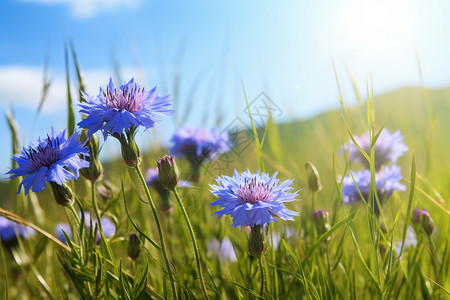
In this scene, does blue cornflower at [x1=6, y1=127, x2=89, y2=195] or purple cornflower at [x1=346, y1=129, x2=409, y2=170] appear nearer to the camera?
blue cornflower at [x1=6, y1=127, x2=89, y2=195]

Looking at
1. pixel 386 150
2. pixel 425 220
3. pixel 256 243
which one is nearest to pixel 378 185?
pixel 425 220

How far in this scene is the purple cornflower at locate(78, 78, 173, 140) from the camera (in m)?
0.65

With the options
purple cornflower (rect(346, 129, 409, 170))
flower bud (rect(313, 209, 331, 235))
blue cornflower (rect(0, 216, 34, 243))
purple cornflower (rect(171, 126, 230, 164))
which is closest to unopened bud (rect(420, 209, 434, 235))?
flower bud (rect(313, 209, 331, 235))

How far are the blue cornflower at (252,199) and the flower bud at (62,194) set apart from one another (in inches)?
10.0

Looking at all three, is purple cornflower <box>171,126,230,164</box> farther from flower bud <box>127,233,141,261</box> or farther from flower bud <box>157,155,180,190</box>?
flower bud <box>157,155,180,190</box>

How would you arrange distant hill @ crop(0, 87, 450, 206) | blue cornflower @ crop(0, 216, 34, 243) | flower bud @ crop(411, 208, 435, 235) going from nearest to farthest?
1. flower bud @ crop(411, 208, 435, 235)
2. distant hill @ crop(0, 87, 450, 206)
3. blue cornflower @ crop(0, 216, 34, 243)

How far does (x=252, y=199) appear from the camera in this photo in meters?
0.65

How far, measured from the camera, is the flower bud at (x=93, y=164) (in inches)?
30.0

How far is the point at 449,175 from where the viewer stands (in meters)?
1.52

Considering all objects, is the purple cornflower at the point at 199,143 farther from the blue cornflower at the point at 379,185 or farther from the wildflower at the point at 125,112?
the wildflower at the point at 125,112

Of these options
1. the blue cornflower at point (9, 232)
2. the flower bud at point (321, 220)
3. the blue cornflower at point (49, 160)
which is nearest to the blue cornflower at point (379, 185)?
the flower bud at point (321, 220)

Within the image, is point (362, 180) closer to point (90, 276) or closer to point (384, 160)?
point (384, 160)

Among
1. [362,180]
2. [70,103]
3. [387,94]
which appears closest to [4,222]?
[70,103]

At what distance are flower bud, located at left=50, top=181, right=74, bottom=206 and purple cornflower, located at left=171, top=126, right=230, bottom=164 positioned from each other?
2.03 ft
